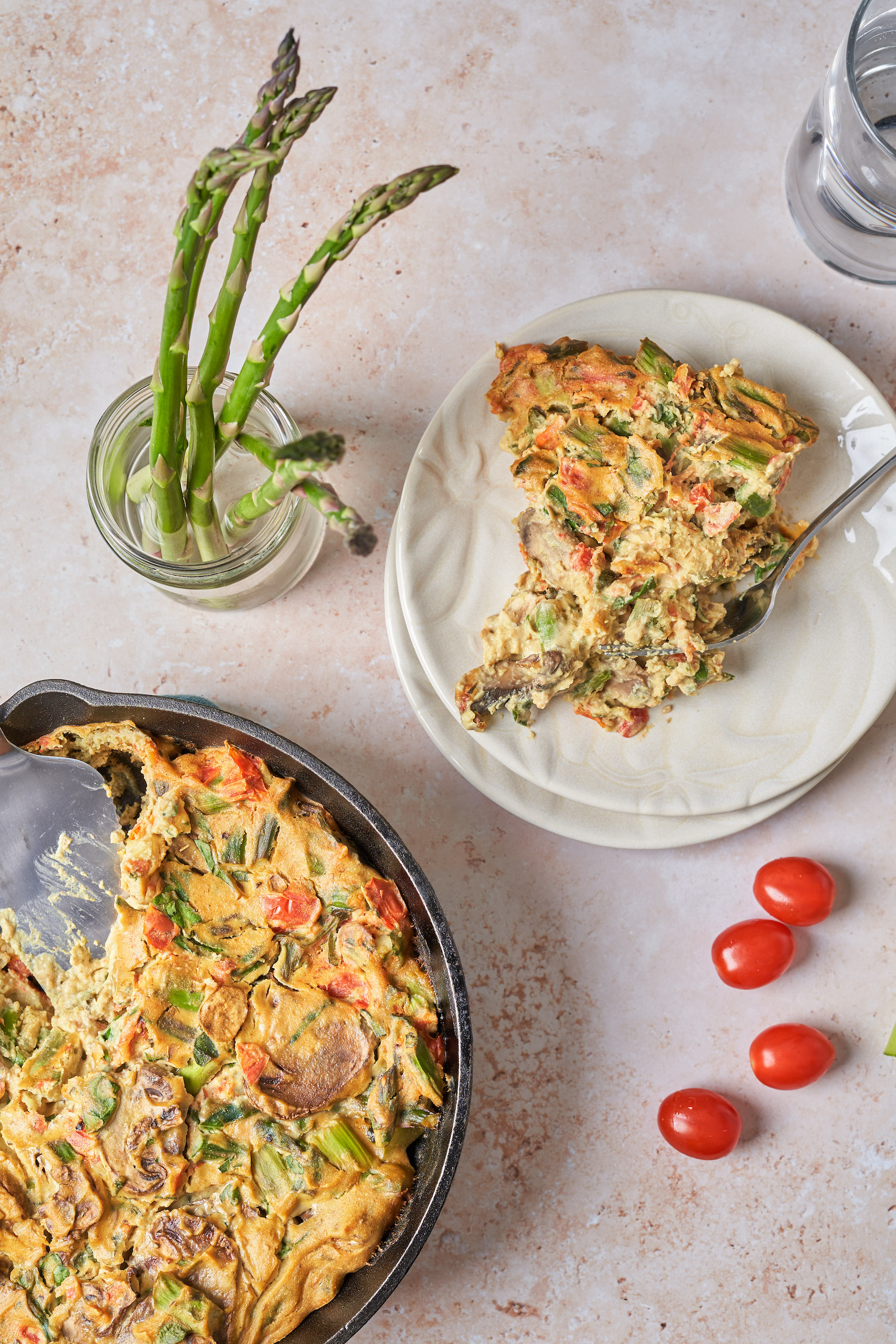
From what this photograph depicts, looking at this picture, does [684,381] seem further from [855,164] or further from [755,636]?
[855,164]

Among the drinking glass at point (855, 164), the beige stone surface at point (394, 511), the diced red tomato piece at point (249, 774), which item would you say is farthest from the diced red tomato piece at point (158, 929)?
the drinking glass at point (855, 164)

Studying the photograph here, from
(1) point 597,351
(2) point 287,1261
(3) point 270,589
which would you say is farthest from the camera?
(3) point 270,589

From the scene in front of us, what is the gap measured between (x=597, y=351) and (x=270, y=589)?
961mm

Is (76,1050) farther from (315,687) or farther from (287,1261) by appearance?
(315,687)

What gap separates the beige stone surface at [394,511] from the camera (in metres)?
2.44

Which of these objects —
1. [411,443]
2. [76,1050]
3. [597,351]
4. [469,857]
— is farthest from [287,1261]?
[597,351]

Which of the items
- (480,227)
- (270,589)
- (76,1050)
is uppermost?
(480,227)

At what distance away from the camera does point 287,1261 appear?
2.02 metres

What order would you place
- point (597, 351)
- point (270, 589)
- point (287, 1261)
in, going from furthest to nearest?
point (270, 589), point (597, 351), point (287, 1261)

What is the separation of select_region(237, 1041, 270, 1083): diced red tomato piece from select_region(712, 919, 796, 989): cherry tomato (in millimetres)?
1129

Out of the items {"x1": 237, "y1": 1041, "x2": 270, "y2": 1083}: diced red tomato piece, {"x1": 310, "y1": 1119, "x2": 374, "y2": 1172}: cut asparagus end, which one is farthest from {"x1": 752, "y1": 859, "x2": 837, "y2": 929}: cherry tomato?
{"x1": 237, "y1": 1041, "x2": 270, "y2": 1083}: diced red tomato piece

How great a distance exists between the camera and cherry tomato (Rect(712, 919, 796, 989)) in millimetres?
2365

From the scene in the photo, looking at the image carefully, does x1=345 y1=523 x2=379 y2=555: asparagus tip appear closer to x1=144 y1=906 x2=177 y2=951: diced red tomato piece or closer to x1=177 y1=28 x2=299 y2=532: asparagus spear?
x1=177 y1=28 x2=299 y2=532: asparagus spear

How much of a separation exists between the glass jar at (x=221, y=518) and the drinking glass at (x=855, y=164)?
1476mm
